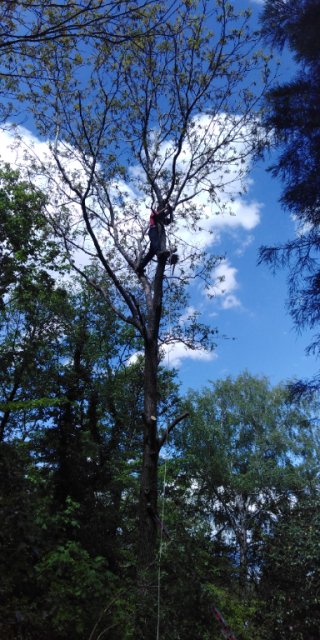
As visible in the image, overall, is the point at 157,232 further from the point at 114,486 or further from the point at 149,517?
the point at 114,486

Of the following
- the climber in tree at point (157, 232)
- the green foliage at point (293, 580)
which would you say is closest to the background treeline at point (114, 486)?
the green foliage at point (293, 580)

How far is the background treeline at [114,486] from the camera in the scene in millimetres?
3365

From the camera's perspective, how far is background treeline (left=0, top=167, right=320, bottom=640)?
3365mm

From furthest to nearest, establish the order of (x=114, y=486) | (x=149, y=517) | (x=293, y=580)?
(x=114, y=486)
(x=293, y=580)
(x=149, y=517)

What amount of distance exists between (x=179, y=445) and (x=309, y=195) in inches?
599

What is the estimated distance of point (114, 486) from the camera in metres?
11.5

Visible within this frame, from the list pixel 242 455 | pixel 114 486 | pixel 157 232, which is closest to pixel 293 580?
pixel 114 486

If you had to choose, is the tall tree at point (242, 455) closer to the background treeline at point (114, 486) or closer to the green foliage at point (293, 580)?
the background treeline at point (114, 486)

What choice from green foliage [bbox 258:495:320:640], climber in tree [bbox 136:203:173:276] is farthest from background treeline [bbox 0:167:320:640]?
climber in tree [bbox 136:203:173:276]

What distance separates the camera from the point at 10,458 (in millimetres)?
3334

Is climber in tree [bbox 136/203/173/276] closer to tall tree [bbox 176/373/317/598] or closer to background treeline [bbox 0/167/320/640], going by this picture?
background treeline [bbox 0/167/320/640]

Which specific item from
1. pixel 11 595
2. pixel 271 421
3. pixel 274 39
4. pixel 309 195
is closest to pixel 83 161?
pixel 274 39

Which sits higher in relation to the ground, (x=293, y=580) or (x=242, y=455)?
(x=242, y=455)

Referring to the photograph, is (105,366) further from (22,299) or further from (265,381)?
(265,381)
